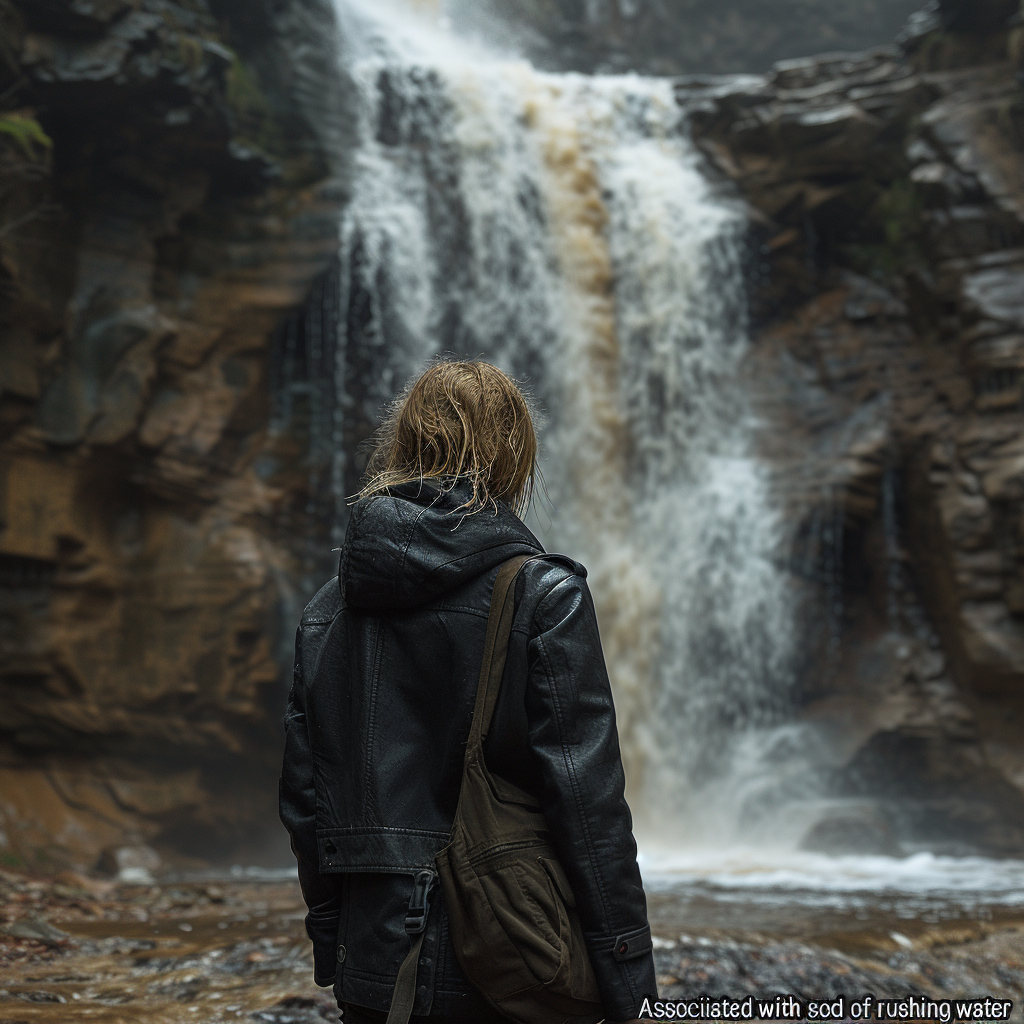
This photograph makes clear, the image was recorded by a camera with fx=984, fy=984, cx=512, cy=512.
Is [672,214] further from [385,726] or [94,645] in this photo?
[385,726]

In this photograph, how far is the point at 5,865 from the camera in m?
7.36

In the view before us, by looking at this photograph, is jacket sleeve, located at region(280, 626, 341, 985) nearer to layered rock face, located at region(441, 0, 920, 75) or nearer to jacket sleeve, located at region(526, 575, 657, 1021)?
jacket sleeve, located at region(526, 575, 657, 1021)

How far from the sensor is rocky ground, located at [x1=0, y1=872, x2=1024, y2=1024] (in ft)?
13.1

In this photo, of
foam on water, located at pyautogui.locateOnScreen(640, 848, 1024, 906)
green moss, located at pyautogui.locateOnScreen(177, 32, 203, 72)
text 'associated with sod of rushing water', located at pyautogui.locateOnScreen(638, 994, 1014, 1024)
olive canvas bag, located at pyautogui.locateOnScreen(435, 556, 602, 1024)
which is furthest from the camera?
green moss, located at pyautogui.locateOnScreen(177, 32, 203, 72)

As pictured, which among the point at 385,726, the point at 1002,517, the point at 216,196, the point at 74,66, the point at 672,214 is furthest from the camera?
the point at 672,214

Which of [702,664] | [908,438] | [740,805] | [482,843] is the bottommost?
[740,805]

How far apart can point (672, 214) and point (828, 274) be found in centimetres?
217

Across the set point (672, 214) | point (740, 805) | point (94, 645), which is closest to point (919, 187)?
point (672, 214)

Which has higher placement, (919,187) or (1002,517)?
(919,187)

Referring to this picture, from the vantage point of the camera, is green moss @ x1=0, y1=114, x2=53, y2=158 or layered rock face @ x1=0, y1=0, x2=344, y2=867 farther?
layered rock face @ x1=0, y1=0, x2=344, y2=867

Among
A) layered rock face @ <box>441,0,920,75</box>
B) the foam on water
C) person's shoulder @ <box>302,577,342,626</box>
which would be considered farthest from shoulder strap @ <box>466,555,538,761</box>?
layered rock face @ <box>441,0,920,75</box>

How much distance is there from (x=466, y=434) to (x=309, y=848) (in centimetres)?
94

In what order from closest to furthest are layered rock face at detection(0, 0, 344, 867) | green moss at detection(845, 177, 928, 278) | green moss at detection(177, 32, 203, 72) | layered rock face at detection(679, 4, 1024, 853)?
1. layered rock face at detection(0, 0, 344, 867)
2. green moss at detection(177, 32, 203, 72)
3. layered rock face at detection(679, 4, 1024, 853)
4. green moss at detection(845, 177, 928, 278)

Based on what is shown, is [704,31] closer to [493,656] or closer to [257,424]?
[257,424]
